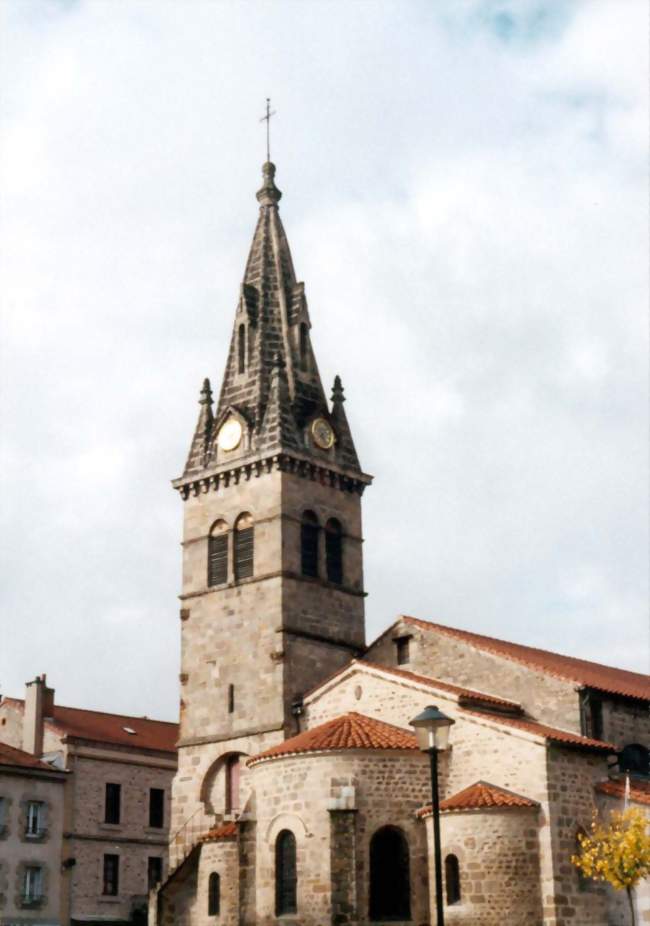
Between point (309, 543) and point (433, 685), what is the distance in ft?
27.0

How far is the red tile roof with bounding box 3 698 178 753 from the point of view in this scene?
56.1 metres

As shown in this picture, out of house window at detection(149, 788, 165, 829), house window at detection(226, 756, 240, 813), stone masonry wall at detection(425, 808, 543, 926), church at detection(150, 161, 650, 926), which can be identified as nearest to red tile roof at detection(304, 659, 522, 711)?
church at detection(150, 161, 650, 926)

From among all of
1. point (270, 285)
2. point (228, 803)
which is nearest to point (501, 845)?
point (228, 803)

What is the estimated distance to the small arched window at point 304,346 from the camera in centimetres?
4684

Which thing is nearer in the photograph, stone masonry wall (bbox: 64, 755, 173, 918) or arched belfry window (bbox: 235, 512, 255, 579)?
arched belfry window (bbox: 235, 512, 255, 579)

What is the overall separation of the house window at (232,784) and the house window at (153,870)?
1665cm

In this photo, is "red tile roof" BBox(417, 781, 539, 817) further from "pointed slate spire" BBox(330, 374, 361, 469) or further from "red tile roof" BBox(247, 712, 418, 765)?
"pointed slate spire" BBox(330, 374, 361, 469)

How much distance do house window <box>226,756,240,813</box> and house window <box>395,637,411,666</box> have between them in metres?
6.04

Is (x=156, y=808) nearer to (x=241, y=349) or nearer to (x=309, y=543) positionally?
(x=309, y=543)

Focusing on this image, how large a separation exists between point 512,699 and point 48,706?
25.0 meters


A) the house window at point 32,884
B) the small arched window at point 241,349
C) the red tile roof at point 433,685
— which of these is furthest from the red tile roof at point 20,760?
the small arched window at point 241,349

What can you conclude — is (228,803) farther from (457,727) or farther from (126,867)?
(126,867)

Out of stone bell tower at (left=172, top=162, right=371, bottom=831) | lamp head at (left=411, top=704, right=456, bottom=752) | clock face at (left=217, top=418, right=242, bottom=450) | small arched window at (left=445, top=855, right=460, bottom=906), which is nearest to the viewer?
lamp head at (left=411, top=704, right=456, bottom=752)

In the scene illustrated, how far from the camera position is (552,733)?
3494 centimetres
